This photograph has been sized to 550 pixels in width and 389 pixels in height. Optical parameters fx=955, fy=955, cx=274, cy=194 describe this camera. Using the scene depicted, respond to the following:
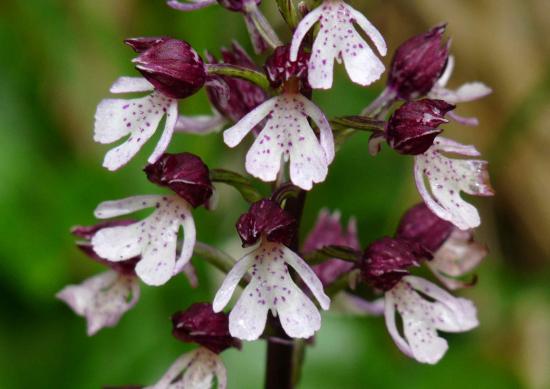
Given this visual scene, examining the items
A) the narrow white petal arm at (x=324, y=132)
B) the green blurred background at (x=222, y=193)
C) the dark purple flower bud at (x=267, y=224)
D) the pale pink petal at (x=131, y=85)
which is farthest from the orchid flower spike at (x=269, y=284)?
the green blurred background at (x=222, y=193)

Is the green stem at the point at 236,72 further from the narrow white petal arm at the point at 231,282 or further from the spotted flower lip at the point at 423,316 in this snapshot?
the spotted flower lip at the point at 423,316

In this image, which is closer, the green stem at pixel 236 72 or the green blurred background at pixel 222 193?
the green stem at pixel 236 72

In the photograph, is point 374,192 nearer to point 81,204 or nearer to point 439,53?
point 81,204

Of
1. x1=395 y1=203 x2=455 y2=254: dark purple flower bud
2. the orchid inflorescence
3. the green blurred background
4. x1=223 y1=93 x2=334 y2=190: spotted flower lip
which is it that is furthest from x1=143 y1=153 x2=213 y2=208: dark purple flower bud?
the green blurred background

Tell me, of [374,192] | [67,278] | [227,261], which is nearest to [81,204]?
[67,278]

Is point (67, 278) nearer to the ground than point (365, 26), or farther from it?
nearer to the ground

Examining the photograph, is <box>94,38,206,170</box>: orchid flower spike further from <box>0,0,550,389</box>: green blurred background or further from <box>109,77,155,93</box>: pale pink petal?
<box>0,0,550,389</box>: green blurred background

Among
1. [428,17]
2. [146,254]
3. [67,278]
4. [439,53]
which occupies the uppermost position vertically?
[439,53]
